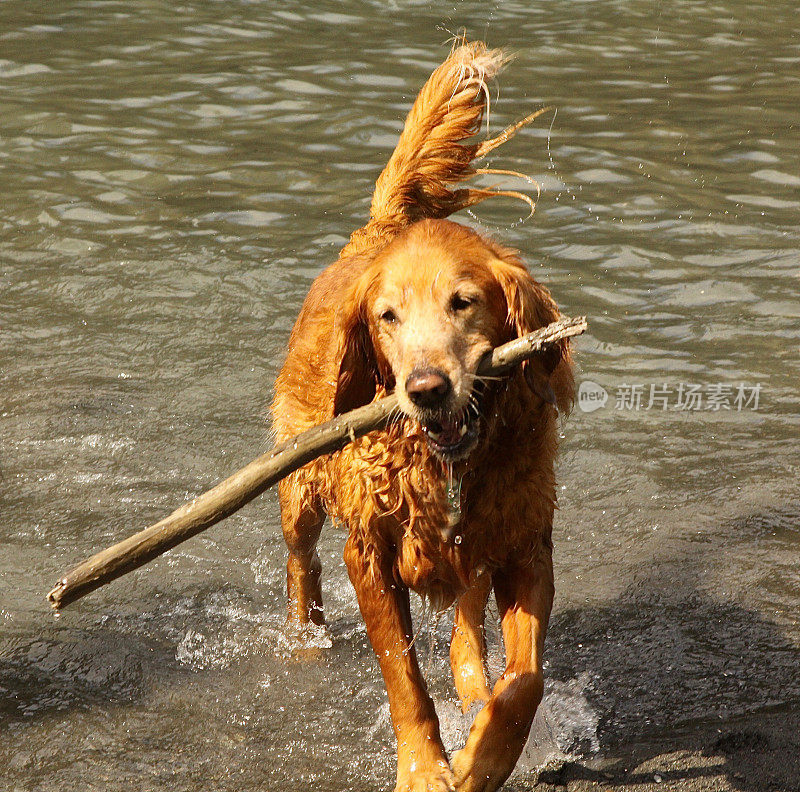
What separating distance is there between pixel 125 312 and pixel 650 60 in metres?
7.06

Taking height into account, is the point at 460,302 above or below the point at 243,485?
above

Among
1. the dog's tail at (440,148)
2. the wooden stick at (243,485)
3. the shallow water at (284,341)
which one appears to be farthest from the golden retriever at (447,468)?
the dog's tail at (440,148)

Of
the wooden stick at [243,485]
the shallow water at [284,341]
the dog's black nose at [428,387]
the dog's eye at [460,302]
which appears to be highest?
the dog's eye at [460,302]

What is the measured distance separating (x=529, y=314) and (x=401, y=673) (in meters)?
1.25

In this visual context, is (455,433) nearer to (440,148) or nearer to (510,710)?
(510,710)

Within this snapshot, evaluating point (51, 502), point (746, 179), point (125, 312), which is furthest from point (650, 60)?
point (51, 502)

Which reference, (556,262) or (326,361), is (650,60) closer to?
(556,262)

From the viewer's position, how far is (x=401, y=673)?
12.5 ft

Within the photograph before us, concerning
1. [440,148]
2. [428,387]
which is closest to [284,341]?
[440,148]

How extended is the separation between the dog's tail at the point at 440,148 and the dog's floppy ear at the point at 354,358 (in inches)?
44.6

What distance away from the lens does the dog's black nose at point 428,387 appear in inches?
127

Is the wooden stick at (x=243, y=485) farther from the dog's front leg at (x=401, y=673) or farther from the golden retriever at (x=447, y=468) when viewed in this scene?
the dog's front leg at (x=401, y=673)

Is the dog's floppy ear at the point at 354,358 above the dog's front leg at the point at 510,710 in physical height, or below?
above

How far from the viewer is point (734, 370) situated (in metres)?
6.84
